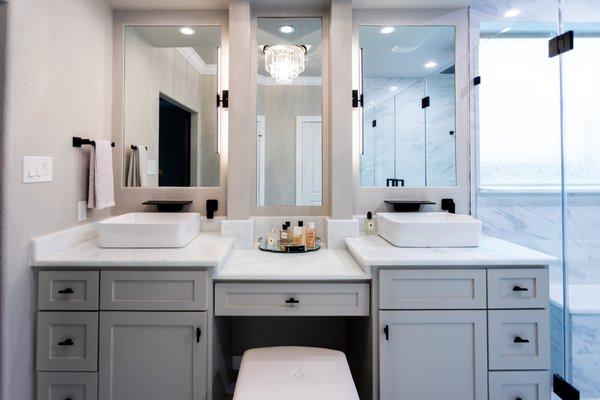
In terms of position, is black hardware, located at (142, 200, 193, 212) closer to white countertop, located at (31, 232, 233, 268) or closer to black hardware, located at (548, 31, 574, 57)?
white countertop, located at (31, 232, 233, 268)

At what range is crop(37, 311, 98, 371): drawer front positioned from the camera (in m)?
1.50

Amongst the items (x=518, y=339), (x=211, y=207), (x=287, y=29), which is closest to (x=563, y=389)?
(x=518, y=339)

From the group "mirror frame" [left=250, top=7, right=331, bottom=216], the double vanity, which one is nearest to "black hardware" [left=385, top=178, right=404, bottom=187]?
"mirror frame" [left=250, top=7, right=331, bottom=216]

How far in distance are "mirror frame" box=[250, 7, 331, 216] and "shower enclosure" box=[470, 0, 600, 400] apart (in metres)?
0.99

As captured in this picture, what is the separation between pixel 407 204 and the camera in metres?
2.20

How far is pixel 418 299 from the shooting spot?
1.53 m

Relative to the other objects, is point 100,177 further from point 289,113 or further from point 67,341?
point 289,113

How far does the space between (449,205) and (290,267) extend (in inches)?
47.6

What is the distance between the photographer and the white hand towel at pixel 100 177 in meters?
1.90

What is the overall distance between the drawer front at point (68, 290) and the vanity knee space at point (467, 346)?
Answer: 4.20 ft

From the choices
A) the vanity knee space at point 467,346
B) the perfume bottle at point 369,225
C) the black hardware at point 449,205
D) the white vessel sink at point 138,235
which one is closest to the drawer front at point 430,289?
the vanity knee space at point 467,346

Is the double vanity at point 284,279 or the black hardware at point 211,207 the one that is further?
the black hardware at point 211,207

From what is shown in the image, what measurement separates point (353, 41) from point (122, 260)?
6.17 ft

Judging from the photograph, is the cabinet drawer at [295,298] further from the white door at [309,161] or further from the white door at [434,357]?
the white door at [309,161]
